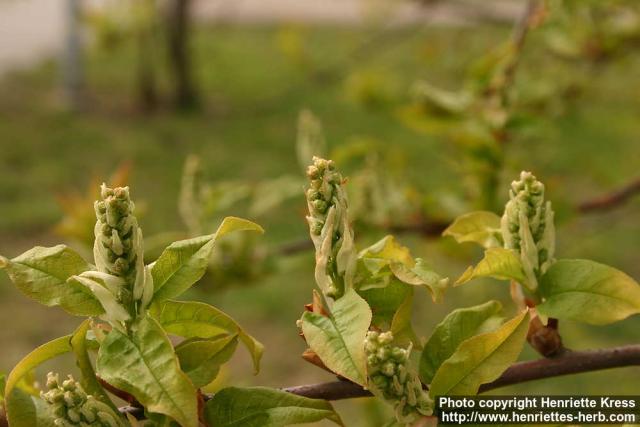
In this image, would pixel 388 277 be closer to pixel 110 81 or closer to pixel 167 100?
pixel 167 100

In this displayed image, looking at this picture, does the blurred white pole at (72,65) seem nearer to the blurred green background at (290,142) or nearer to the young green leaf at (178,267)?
the blurred green background at (290,142)

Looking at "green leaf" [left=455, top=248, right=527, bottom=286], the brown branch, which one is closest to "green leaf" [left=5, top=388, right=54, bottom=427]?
"green leaf" [left=455, top=248, right=527, bottom=286]

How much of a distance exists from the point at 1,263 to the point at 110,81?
5829 mm

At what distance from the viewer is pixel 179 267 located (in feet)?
2.14

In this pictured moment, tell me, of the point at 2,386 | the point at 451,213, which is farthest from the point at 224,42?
the point at 2,386

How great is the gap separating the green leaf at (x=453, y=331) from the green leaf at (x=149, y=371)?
203 millimetres

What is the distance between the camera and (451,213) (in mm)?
1537

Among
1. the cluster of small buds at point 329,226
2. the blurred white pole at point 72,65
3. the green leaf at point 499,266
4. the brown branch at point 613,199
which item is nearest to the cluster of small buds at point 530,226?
the green leaf at point 499,266

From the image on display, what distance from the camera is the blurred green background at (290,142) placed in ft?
7.13

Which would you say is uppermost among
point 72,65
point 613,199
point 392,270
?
point 72,65

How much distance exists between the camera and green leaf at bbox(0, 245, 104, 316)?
63cm

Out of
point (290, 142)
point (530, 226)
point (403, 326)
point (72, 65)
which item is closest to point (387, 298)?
point (403, 326)

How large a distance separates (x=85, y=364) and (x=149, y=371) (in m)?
0.07

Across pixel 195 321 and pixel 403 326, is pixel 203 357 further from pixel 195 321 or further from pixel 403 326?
pixel 403 326
